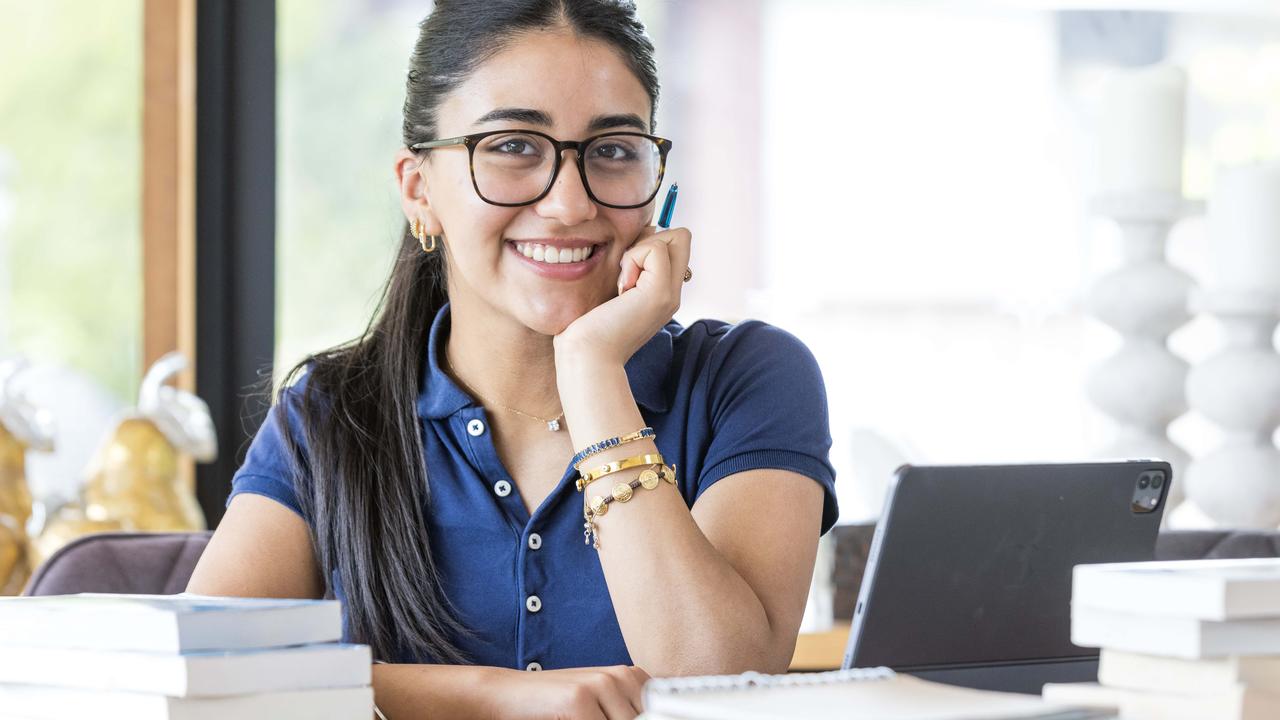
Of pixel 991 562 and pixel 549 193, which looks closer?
pixel 991 562

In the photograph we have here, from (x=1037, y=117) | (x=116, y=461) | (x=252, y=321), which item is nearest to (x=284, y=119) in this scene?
(x=252, y=321)

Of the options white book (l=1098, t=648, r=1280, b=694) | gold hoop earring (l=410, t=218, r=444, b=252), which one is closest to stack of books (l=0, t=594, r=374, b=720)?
white book (l=1098, t=648, r=1280, b=694)

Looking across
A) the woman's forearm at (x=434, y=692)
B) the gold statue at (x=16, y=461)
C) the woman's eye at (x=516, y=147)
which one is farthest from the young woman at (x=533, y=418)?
the gold statue at (x=16, y=461)

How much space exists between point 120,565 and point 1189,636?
1.24 metres

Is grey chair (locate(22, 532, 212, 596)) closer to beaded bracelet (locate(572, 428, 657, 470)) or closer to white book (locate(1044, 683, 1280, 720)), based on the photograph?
beaded bracelet (locate(572, 428, 657, 470))

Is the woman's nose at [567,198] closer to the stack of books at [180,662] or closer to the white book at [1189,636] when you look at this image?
the stack of books at [180,662]

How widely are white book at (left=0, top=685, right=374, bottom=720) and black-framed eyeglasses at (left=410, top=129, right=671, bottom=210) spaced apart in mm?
699

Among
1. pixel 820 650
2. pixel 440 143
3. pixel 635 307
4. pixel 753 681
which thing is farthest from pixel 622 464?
pixel 820 650

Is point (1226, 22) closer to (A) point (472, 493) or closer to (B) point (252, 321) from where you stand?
(B) point (252, 321)

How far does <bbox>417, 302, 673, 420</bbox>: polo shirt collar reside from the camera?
1.64m

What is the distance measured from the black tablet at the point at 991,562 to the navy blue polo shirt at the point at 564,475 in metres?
0.37

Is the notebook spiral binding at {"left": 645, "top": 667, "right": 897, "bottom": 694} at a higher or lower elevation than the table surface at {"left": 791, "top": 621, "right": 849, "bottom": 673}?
higher

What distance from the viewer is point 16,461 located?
2.18m

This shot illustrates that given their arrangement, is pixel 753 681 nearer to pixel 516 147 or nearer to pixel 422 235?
pixel 516 147
